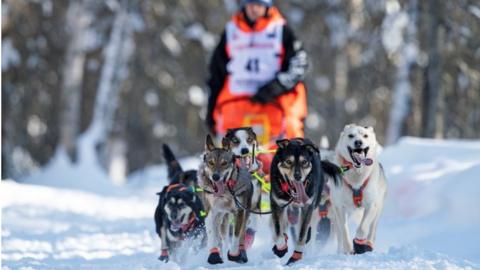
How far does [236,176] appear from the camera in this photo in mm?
5062

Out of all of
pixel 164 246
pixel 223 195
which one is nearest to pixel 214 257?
pixel 223 195

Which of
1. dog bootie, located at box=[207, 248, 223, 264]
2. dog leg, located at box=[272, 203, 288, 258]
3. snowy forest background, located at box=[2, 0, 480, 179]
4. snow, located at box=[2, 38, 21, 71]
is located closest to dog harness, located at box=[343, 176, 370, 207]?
dog leg, located at box=[272, 203, 288, 258]

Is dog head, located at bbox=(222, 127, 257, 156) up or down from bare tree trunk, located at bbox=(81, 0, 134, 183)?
down

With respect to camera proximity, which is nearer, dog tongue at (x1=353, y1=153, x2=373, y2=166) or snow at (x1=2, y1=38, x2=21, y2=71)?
dog tongue at (x1=353, y1=153, x2=373, y2=166)

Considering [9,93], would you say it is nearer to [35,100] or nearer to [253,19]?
[35,100]

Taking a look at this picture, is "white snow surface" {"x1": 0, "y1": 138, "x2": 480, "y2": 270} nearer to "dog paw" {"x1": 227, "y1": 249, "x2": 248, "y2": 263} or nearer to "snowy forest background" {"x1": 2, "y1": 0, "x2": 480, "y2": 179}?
"dog paw" {"x1": 227, "y1": 249, "x2": 248, "y2": 263}

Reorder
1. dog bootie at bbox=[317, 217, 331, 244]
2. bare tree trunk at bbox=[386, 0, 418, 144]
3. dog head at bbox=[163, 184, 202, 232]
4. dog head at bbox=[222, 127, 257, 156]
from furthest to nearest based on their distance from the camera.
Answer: bare tree trunk at bbox=[386, 0, 418, 144], dog bootie at bbox=[317, 217, 331, 244], dog head at bbox=[163, 184, 202, 232], dog head at bbox=[222, 127, 257, 156]

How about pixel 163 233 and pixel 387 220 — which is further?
pixel 387 220

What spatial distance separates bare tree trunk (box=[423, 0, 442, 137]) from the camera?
12445mm

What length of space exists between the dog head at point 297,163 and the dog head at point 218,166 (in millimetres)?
297

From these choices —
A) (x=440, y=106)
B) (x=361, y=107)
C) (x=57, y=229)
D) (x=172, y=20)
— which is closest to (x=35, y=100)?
(x=172, y=20)

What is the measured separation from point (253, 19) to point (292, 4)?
11.8 m

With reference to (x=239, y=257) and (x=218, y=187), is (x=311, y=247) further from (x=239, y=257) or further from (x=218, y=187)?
(x=218, y=187)

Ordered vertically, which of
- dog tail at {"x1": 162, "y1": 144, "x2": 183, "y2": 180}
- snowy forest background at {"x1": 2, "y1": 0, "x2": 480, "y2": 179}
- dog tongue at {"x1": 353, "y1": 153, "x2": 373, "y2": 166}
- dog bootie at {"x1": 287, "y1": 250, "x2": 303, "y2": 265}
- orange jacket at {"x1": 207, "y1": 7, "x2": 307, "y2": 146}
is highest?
snowy forest background at {"x1": 2, "y1": 0, "x2": 480, "y2": 179}
